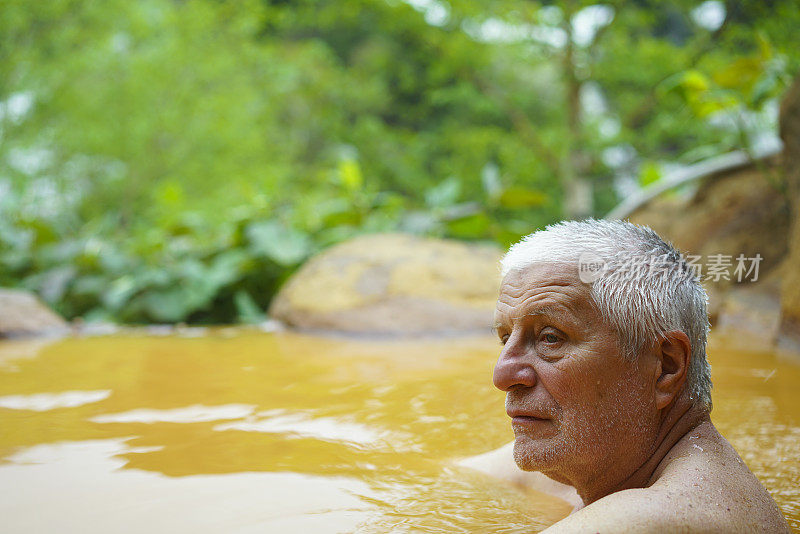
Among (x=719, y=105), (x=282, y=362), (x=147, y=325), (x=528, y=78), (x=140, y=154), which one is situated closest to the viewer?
(x=282, y=362)

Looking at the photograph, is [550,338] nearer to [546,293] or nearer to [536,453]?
[546,293]

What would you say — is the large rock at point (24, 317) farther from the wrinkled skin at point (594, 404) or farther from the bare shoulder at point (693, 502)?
the bare shoulder at point (693, 502)

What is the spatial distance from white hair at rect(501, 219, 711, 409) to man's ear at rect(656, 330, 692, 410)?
24mm

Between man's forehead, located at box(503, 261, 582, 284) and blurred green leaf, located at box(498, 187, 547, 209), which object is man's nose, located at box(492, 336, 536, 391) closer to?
man's forehead, located at box(503, 261, 582, 284)

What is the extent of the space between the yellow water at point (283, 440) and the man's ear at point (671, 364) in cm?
44

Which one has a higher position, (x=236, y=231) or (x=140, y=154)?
(x=140, y=154)

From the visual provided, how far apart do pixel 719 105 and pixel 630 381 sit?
4.78 m

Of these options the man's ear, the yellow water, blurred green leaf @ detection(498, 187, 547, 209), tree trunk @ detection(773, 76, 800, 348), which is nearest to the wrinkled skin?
the man's ear

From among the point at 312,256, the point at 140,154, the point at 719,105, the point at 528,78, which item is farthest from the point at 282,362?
the point at 528,78

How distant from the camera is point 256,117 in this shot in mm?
13352

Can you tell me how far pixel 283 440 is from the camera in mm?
2322

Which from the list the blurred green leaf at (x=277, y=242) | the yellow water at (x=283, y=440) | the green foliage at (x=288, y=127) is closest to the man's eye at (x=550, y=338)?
the yellow water at (x=283, y=440)

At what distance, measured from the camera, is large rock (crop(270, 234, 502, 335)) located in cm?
500

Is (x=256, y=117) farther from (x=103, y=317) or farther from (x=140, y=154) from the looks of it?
(x=103, y=317)
